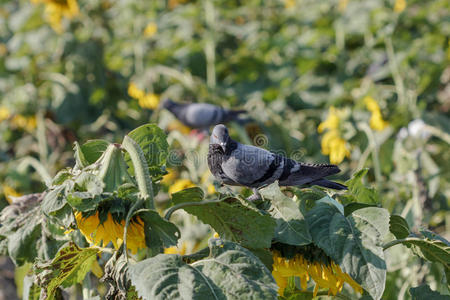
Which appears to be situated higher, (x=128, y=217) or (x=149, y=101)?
(x=128, y=217)

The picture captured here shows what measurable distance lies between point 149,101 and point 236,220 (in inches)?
105

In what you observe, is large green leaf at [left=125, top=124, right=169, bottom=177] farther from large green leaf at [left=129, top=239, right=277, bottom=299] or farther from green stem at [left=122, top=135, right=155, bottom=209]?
large green leaf at [left=129, top=239, right=277, bottom=299]

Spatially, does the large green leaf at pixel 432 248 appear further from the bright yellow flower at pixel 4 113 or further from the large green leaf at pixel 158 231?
the bright yellow flower at pixel 4 113

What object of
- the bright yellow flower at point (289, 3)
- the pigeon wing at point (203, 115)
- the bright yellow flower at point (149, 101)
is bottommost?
the bright yellow flower at point (149, 101)

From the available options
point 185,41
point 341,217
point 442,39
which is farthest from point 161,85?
point 341,217

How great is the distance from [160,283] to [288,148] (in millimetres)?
2013

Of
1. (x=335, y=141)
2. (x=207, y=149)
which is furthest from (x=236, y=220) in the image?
(x=335, y=141)

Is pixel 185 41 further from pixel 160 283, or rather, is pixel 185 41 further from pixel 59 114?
pixel 160 283

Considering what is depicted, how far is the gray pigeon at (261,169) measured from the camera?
1.02 m

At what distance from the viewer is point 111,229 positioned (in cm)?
86

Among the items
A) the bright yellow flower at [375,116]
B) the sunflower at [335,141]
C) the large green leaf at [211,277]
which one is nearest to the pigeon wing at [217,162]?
the large green leaf at [211,277]

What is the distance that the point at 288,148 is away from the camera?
268cm

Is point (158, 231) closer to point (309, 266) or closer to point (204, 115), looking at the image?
point (309, 266)

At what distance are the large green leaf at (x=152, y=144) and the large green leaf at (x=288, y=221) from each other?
0.72 ft
